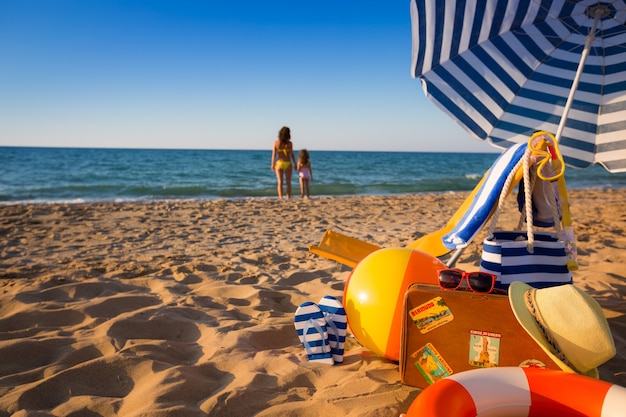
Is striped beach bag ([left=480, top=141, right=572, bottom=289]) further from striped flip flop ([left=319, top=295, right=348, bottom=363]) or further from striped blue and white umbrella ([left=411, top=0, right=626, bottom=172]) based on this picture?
striped blue and white umbrella ([left=411, top=0, right=626, bottom=172])

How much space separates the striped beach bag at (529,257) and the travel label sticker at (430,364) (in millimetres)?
562

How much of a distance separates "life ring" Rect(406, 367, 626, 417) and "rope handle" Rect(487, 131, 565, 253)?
849mm

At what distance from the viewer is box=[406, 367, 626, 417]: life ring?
1.68 meters

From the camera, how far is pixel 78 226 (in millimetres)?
7496

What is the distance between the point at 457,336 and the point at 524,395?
1.51 ft

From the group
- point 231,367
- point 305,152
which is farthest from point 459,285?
point 305,152

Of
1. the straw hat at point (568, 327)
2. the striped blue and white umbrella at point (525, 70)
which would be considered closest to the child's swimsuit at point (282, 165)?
the striped blue and white umbrella at point (525, 70)

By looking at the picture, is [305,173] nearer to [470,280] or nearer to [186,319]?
[186,319]

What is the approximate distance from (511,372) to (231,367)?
158 cm

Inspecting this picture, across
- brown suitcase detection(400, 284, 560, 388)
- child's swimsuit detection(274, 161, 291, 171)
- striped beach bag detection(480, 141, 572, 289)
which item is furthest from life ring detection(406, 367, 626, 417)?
child's swimsuit detection(274, 161, 291, 171)

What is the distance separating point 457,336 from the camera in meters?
2.20

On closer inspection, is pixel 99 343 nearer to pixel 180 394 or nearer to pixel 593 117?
pixel 180 394

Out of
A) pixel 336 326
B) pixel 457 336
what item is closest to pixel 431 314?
pixel 457 336

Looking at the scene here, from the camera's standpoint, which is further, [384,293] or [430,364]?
[384,293]
